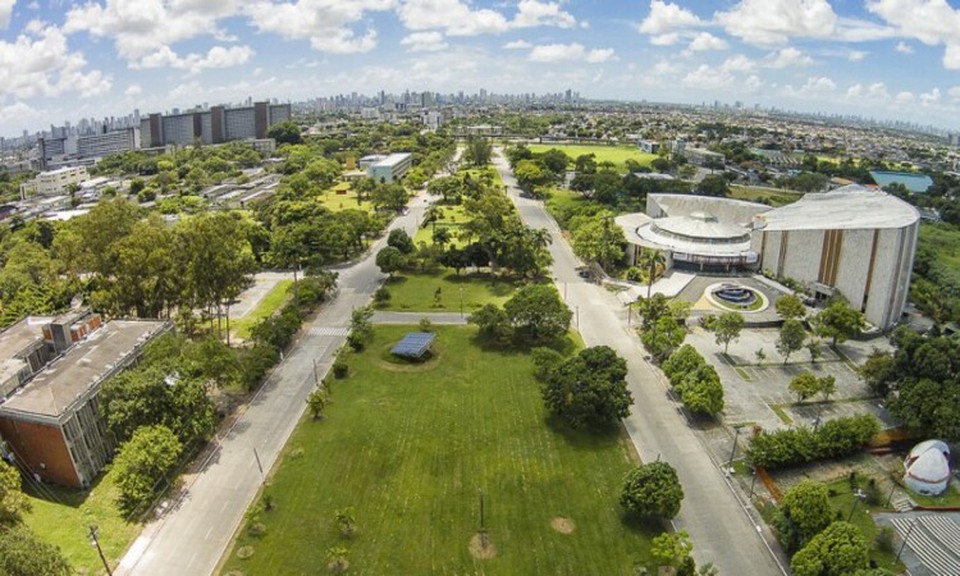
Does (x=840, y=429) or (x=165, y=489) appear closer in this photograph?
(x=165, y=489)

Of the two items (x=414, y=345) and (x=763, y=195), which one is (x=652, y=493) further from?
(x=763, y=195)

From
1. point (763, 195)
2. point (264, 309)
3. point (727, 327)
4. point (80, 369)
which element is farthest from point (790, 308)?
point (763, 195)

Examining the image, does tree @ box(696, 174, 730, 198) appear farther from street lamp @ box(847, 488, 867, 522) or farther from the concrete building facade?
street lamp @ box(847, 488, 867, 522)

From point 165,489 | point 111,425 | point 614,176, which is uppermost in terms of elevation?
point 614,176

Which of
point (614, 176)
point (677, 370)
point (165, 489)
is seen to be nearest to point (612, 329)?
point (677, 370)

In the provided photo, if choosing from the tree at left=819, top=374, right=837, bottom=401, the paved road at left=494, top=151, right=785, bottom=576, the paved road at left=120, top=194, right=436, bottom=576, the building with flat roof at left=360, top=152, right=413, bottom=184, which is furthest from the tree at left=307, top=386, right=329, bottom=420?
the building with flat roof at left=360, top=152, right=413, bottom=184

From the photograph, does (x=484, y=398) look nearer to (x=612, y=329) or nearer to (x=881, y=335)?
(x=612, y=329)

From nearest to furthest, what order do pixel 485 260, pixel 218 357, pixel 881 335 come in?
1. pixel 218 357
2. pixel 881 335
3. pixel 485 260
